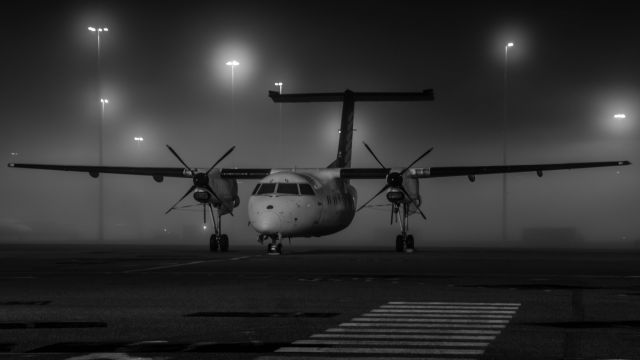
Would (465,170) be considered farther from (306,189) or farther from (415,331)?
(415,331)

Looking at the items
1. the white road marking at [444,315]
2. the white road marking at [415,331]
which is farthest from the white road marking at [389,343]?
the white road marking at [444,315]

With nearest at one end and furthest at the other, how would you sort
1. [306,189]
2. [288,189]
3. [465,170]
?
1. [288,189]
2. [306,189]
3. [465,170]

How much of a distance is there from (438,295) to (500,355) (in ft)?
24.6

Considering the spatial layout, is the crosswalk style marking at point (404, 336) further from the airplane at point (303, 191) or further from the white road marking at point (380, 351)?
the airplane at point (303, 191)

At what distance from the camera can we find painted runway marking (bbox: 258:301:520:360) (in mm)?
10109

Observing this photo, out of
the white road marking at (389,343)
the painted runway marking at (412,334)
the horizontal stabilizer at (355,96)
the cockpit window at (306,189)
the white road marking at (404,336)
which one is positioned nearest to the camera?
the painted runway marking at (412,334)

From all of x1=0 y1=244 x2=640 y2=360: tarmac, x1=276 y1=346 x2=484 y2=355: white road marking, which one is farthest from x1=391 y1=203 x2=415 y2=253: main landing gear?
x1=276 y1=346 x2=484 y2=355: white road marking

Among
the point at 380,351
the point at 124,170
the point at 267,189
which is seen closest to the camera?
the point at 380,351

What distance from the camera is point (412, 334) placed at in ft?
38.5

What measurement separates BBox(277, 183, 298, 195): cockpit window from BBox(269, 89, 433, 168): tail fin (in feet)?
33.3

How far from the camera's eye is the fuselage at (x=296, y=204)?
124ft

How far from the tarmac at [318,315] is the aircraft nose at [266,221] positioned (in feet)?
42.8

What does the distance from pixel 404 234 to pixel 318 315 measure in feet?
102

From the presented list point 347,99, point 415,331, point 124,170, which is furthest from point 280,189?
point 415,331
